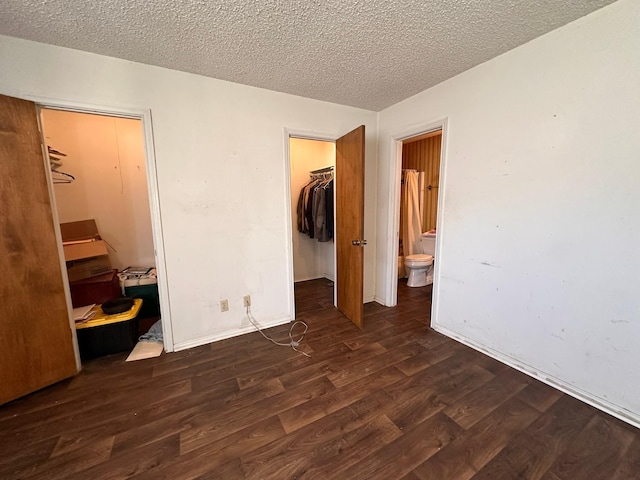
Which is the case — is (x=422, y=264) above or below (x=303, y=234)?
below

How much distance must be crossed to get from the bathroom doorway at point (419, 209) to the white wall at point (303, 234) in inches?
46.3

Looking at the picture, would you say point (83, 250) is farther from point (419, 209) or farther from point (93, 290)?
point (419, 209)

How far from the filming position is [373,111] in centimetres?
296

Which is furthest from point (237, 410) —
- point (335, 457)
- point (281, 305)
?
point (281, 305)

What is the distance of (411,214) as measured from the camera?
4.11 m

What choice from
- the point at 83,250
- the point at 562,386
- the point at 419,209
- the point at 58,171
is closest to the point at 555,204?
the point at 562,386

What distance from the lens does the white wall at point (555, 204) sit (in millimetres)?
1436

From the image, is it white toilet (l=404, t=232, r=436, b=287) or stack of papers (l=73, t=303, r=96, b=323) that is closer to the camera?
stack of papers (l=73, t=303, r=96, b=323)

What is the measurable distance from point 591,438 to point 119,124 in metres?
4.96

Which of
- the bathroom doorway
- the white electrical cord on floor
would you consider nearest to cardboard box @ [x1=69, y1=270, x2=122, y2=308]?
the white electrical cord on floor

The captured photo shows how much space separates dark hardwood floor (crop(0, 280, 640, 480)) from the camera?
1.24 m

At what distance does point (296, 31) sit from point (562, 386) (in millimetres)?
2964

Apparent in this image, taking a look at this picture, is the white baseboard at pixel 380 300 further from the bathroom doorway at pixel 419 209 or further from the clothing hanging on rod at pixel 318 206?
the clothing hanging on rod at pixel 318 206

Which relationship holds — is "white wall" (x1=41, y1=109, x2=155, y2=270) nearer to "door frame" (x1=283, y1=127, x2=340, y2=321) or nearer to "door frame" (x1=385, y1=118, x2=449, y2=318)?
"door frame" (x1=283, y1=127, x2=340, y2=321)
